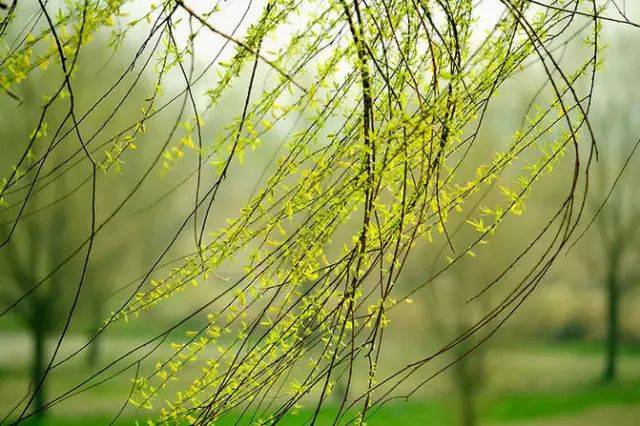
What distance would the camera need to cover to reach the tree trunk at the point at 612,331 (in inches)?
240

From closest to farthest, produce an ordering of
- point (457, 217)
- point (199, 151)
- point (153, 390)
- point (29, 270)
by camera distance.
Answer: point (199, 151) → point (153, 390) → point (457, 217) → point (29, 270)

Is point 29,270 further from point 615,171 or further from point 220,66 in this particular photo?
point 220,66

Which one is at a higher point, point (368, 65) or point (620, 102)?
point (620, 102)

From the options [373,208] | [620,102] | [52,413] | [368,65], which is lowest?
[373,208]

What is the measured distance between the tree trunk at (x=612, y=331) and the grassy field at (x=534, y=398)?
0.11 meters

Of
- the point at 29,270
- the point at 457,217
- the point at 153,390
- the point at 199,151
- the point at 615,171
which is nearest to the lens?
the point at 199,151

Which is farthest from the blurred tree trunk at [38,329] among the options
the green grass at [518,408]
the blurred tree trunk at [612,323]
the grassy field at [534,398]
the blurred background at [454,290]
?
the blurred tree trunk at [612,323]

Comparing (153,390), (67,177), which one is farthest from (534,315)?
(153,390)

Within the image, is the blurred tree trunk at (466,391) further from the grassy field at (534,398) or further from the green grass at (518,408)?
the green grass at (518,408)

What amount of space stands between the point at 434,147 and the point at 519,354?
5.55 m

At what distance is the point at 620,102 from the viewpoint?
6.22m

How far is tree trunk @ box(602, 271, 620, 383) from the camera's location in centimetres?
611

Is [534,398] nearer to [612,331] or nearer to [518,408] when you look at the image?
[518,408]

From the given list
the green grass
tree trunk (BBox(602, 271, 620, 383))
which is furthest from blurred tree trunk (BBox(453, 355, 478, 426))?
tree trunk (BBox(602, 271, 620, 383))
